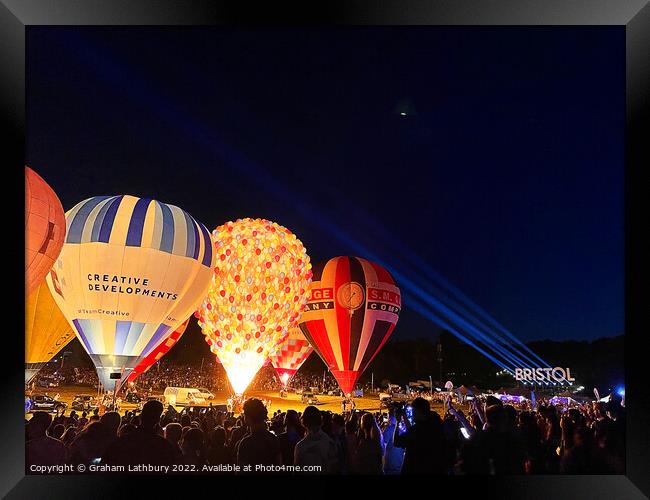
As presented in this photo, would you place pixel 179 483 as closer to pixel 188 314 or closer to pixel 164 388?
pixel 188 314

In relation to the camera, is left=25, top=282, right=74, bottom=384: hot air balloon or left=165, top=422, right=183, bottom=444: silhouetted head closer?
left=165, top=422, right=183, bottom=444: silhouetted head

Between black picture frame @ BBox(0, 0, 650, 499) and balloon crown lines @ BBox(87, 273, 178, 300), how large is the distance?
167cm

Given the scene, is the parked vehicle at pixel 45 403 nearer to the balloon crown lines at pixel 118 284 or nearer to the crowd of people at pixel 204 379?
the crowd of people at pixel 204 379

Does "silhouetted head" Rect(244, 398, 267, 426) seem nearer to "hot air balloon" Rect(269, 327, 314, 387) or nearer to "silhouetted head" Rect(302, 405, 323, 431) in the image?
"silhouetted head" Rect(302, 405, 323, 431)

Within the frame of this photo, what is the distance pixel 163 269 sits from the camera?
621 cm

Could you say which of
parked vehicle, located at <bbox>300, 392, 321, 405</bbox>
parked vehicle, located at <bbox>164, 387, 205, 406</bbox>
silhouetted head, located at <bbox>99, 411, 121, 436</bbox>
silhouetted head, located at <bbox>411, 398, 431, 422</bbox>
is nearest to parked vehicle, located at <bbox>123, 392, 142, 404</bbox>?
parked vehicle, located at <bbox>164, 387, 205, 406</bbox>

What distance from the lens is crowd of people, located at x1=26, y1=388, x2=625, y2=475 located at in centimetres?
320

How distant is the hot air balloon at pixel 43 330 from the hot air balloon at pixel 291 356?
368 cm

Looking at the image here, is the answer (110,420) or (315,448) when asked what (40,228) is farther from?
(315,448)

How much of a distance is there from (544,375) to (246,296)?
11.3 feet

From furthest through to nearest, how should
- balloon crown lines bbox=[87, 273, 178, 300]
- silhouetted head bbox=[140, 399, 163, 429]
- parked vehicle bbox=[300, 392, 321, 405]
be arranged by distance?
parked vehicle bbox=[300, 392, 321, 405] < balloon crown lines bbox=[87, 273, 178, 300] < silhouetted head bbox=[140, 399, 163, 429]
